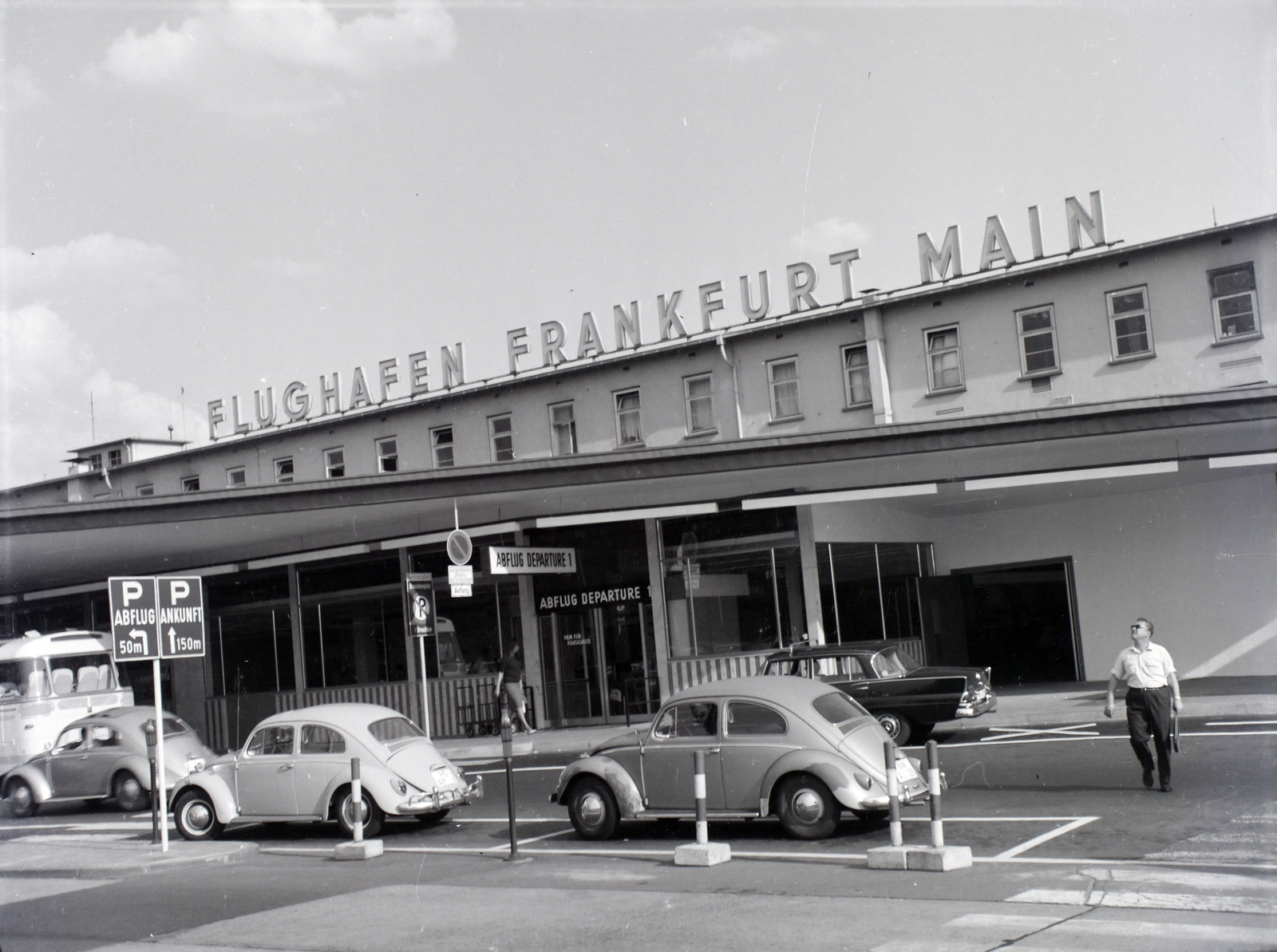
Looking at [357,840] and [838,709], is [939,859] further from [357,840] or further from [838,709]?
[357,840]

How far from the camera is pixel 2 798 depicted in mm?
19453

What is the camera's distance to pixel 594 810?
12.3m

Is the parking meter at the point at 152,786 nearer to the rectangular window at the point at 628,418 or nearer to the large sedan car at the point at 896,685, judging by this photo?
the large sedan car at the point at 896,685

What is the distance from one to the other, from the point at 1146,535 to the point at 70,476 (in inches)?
1696

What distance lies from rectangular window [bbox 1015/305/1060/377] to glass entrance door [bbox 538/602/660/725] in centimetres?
990

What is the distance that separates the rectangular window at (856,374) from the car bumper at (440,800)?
669 inches

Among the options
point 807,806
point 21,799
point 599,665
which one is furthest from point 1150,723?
point 21,799

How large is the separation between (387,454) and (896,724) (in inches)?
995

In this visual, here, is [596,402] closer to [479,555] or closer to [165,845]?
[479,555]

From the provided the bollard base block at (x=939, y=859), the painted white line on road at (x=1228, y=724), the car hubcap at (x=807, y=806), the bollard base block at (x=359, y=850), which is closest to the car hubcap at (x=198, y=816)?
the bollard base block at (x=359, y=850)

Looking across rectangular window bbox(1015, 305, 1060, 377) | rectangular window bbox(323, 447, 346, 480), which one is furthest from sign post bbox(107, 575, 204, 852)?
rectangular window bbox(323, 447, 346, 480)

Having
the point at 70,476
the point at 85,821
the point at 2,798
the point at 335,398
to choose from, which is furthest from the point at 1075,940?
the point at 70,476

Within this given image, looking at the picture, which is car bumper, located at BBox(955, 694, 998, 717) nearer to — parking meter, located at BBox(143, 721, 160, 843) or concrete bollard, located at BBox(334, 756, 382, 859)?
concrete bollard, located at BBox(334, 756, 382, 859)

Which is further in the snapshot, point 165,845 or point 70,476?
point 70,476
